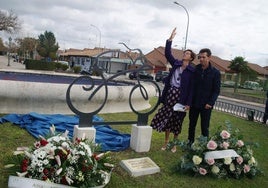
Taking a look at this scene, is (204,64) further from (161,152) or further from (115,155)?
(115,155)

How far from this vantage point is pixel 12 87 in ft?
23.2

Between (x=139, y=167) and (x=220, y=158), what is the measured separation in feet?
3.89

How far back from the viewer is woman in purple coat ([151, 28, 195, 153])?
5246 millimetres


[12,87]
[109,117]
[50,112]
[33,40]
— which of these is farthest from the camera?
[33,40]

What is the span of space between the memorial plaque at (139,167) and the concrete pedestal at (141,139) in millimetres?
687

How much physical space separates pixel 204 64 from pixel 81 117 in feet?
7.31

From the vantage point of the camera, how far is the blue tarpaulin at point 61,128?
555 centimetres

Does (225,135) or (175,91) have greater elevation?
(175,91)

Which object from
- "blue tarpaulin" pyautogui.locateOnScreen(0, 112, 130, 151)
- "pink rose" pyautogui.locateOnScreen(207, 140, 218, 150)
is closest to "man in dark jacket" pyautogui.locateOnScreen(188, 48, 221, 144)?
"pink rose" pyautogui.locateOnScreen(207, 140, 218, 150)

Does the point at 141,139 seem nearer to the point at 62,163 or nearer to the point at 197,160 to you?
the point at 197,160

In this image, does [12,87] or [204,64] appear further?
[12,87]

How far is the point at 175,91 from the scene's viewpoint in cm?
542

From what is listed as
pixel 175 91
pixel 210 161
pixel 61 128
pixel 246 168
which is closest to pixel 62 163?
pixel 210 161

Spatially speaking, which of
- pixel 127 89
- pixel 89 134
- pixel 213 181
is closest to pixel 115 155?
pixel 89 134
